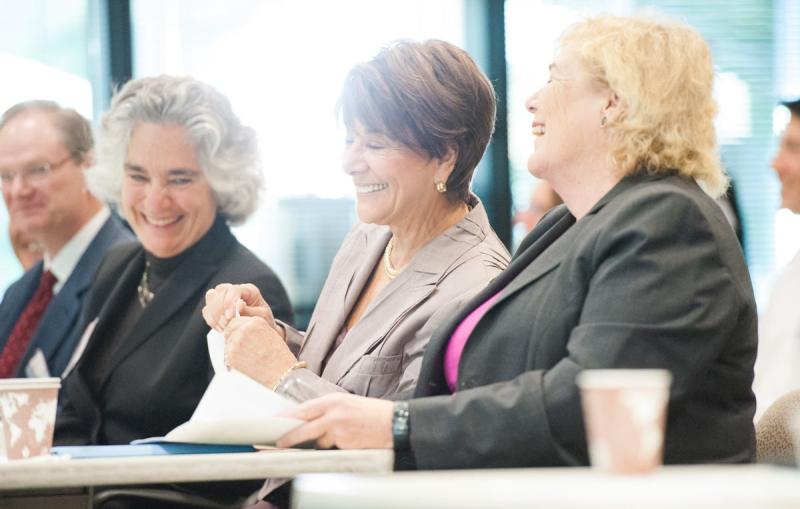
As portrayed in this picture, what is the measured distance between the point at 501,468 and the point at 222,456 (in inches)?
16.5

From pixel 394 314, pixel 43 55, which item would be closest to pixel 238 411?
pixel 394 314

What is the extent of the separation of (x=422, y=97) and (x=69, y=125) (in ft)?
5.88

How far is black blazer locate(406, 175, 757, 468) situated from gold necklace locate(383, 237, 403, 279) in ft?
2.10

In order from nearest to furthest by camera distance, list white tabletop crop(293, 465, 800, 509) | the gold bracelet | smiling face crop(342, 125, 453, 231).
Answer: white tabletop crop(293, 465, 800, 509)
the gold bracelet
smiling face crop(342, 125, 453, 231)

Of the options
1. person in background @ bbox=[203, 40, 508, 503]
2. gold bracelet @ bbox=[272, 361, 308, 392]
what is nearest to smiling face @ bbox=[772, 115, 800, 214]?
person in background @ bbox=[203, 40, 508, 503]

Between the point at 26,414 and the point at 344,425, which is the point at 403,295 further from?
the point at 26,414

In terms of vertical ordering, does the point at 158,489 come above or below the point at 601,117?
below

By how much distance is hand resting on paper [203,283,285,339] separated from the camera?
238cm

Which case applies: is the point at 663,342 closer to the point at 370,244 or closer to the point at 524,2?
the point at 370,244

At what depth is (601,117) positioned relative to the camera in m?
1.95

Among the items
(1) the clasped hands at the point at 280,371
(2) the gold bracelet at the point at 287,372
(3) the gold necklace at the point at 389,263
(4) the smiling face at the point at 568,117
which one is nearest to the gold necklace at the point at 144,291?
(1) the clasped hands at the point at 280,371

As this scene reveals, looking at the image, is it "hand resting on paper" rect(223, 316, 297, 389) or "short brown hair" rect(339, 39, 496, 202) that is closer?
"hand resting on paper" rect(223, 316, 297, 389)

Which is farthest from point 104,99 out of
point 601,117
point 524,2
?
point 601,117

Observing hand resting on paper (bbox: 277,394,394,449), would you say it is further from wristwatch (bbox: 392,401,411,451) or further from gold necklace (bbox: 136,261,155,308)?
gold necklace (bbox: 136,261,155,308)
